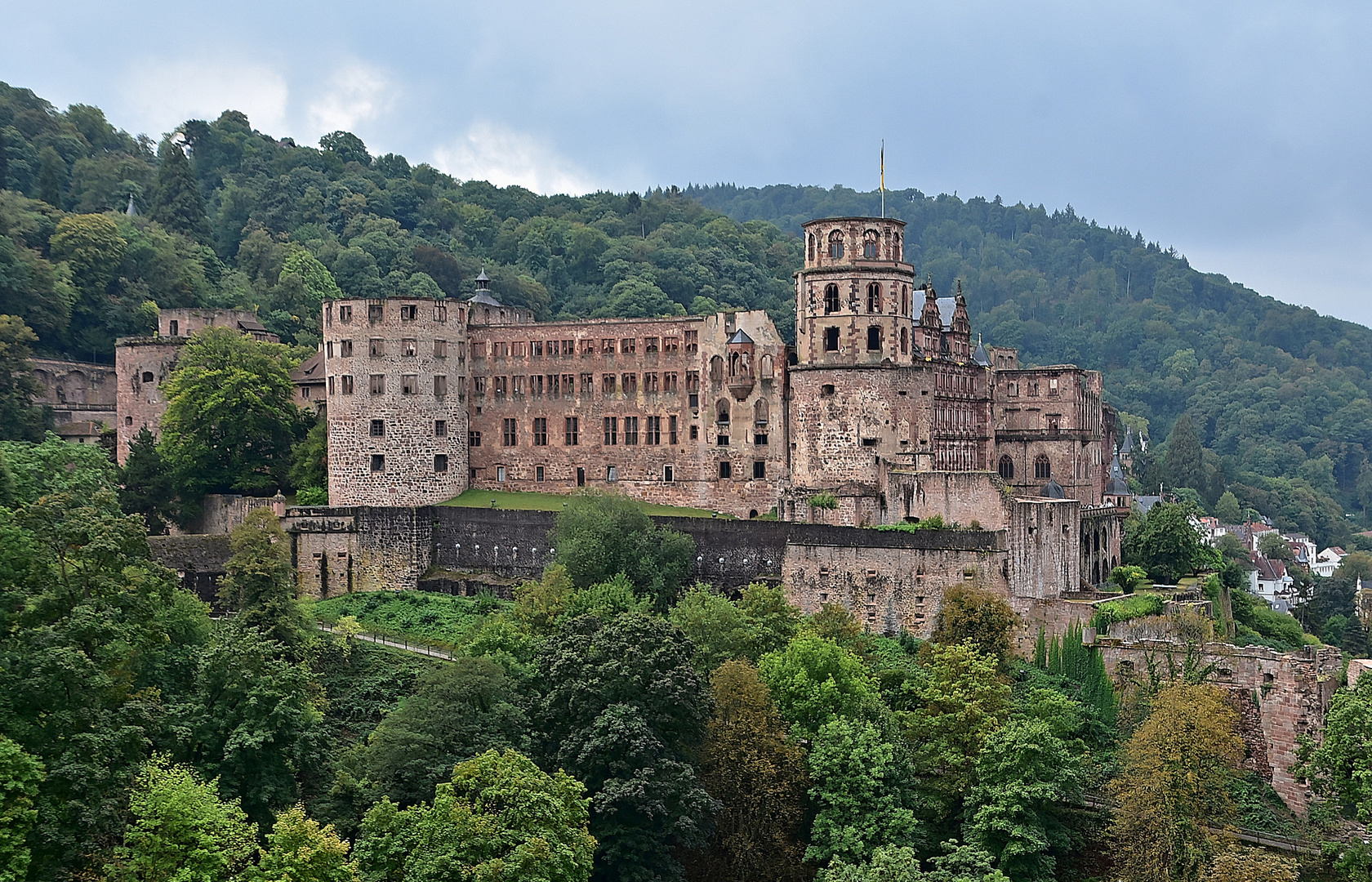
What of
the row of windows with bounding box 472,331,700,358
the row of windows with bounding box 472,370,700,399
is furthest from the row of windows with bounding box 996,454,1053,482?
the row of windows with bounding box 472,331,700,358

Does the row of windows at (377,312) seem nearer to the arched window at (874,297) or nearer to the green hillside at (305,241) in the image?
the arched window at (874,297)

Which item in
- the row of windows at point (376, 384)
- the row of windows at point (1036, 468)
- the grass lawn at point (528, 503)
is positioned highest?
the row of windows at point (376, 384)

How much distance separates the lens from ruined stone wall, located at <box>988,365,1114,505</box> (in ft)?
281

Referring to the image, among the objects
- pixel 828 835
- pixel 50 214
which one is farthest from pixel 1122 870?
pixel 50 214

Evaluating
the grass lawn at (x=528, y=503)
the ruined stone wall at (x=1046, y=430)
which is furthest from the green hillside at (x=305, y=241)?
the ruined stone wall at (x=1046, y=430)

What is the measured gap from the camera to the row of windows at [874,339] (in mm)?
73938

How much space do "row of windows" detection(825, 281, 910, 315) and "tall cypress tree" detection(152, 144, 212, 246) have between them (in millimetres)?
67067

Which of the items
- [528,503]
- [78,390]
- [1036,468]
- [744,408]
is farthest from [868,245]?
[78,390]

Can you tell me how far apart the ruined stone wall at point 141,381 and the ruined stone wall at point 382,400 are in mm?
11866

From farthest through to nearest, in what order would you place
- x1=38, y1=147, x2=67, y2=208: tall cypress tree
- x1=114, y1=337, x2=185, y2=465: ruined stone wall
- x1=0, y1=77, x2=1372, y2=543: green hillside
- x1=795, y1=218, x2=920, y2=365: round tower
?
x1=38, y1=147, x2=67, y2=208: tall cypress tree → x1=0, y1=77, x2=1372, y2=543: green hillside → x1=114, y1=337, x2=185, y2=465: ruined stone wall → x1=795, y1=218, x2=920, y2=365: round tower

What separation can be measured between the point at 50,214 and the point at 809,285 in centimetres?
5987

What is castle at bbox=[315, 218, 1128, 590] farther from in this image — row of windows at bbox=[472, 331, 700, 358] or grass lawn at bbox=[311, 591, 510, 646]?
A: grass lawn at bbox=[311, 591, 510, 646]

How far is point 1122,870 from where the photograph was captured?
4994 centimetres

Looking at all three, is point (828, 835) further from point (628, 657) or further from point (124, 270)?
point (124, 270)
